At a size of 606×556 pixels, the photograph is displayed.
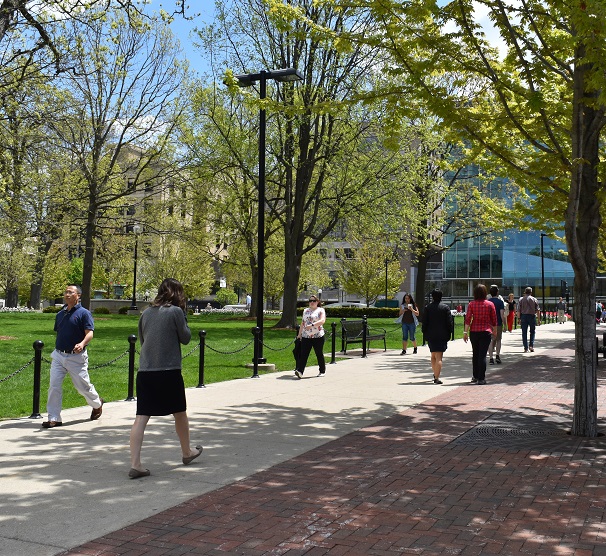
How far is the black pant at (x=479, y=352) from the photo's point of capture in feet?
44.1

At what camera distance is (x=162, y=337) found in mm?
6586

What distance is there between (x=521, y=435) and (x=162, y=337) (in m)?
4.49

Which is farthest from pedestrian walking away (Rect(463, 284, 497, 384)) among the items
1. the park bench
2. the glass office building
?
the glass office building

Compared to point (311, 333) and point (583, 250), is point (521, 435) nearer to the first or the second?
point (583, 250)

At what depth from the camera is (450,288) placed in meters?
81.4

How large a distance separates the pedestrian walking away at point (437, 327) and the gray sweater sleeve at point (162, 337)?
754cm

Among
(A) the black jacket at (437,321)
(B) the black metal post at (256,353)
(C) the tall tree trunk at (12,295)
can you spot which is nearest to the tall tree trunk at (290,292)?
(B) the black metal post at (256,353)

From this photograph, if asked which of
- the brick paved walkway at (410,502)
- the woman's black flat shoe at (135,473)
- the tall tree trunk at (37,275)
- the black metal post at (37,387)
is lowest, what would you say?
the brick paved walkway at (410,502)

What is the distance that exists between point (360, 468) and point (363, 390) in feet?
18.6

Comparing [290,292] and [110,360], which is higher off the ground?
[290,292]

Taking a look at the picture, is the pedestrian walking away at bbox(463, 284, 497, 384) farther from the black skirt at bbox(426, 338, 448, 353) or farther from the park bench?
the park bench

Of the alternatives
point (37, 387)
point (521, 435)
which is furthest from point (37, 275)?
point (521, 435)

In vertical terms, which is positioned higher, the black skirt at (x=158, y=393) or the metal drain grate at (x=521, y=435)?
the black skirt at (x=158, y=393)

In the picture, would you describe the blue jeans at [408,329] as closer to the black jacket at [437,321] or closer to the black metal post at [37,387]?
the black jacket at [437,321]
